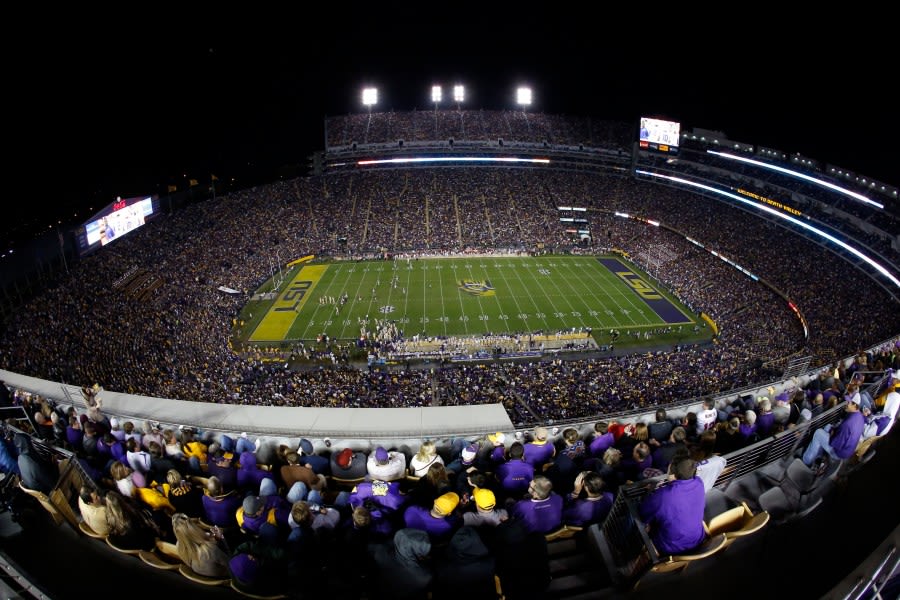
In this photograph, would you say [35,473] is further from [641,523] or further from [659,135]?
[659,135]

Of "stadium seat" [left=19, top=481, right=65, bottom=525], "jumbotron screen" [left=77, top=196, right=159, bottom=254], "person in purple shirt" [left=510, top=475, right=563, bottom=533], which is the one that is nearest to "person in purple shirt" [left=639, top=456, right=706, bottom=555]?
"person in purple shirt" [left=510, top=475, right=563, bottom=533]

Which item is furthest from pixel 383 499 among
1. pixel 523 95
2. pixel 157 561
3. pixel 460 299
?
pixel 523 95

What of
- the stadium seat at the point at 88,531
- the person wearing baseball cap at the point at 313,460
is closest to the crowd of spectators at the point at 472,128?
the person wearing baseball cap at the point at 313,460

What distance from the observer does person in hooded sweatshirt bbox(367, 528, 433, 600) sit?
346cm

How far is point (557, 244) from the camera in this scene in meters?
44.0

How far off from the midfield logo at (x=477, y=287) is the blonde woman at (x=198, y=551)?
29.8m

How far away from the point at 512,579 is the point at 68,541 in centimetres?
407

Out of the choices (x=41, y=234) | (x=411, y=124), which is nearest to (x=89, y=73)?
(x=41, y=234)

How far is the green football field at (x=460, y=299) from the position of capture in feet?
93.4

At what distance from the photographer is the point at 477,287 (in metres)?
34.7

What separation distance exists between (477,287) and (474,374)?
49.8ft

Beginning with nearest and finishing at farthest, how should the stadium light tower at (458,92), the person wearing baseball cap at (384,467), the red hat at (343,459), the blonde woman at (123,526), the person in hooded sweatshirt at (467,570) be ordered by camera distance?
1. the person in hooded sweatshirt at (467,570)
2. the blonde woman at (123,526)
3. the person wearing baseball cap at (384,467)
4. the red hat at (343,459)
5. the stadium light tower at (458,92)

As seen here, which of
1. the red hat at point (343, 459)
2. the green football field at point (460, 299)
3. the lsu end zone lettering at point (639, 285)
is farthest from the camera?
the lsu end zone lettering at point (639, 285)

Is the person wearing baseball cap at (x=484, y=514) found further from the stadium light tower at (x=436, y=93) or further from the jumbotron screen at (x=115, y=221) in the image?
the stadium light tower at (x=436, y=93)
